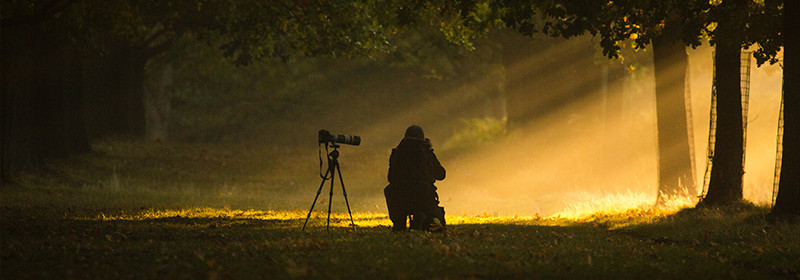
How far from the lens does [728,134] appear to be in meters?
17.0

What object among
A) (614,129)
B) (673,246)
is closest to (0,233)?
(673,246)

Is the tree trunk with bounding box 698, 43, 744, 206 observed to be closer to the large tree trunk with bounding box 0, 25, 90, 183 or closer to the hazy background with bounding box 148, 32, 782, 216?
the hazy background with bounding box 148, 32, 782, 216

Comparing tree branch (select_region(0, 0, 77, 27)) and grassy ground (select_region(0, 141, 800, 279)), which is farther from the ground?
tree branch (select_region(0, 0, 77, 27))

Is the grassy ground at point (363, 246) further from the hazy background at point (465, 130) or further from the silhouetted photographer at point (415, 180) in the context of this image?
the hazy background at point (465, 130)

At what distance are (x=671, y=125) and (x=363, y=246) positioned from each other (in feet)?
41.1

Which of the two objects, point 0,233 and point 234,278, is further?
point 0,233

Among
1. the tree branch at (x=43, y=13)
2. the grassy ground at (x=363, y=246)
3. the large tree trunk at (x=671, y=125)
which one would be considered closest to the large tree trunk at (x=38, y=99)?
the tree branch at (x=43, y=13)

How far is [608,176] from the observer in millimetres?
32781

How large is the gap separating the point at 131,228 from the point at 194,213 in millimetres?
4771

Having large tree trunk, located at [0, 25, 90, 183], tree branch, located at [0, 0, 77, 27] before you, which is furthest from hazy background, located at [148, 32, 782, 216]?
tree branch, located at [0, 0, 77, 27]

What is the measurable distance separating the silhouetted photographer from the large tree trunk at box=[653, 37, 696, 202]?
886cm

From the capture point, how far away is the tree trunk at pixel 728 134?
17.0m

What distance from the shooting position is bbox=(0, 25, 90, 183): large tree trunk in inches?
986

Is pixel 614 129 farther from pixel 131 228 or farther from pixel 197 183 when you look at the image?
pixel 131 228
